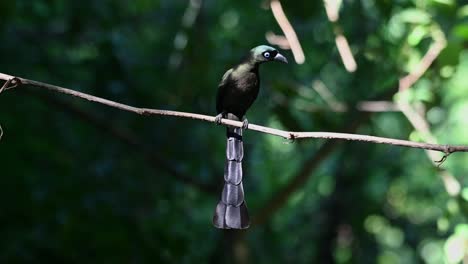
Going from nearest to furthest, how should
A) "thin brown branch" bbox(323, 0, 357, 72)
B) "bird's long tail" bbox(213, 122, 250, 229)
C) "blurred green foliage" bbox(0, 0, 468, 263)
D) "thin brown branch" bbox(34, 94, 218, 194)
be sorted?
"bird's long tail" bbox(213, 122, 250, 229) < "thin brown branch" bbox(323, 0, 357, 72) < "blurred green foliage" bbox(0, 0, 468, 263) < "thin brown branch" bbox(34, 94, 218, 194)

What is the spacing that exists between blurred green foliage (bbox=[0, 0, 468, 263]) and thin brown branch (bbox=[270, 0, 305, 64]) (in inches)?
4.3

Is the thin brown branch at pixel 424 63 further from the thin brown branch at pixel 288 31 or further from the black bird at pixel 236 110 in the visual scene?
the black bird at pixel 236 110

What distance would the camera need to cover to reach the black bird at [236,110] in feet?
9.12

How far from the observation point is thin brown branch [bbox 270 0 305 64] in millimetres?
4145

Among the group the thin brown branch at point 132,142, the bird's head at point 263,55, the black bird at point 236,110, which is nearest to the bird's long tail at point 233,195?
the black bird at point 236,110

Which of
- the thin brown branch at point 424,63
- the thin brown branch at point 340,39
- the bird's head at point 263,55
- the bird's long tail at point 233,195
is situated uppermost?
the thin brown branch at point 340,39

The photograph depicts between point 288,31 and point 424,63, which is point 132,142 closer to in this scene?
point 288,31

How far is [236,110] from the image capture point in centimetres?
318

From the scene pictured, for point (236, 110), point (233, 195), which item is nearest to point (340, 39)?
point (236, 110)

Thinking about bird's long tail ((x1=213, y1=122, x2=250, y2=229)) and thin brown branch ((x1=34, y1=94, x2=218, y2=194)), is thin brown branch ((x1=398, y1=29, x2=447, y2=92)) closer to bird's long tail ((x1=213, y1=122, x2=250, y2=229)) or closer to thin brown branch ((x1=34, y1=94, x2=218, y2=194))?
→ bird's long tail ((x1=213, y1=122, x2=250, y2=229))

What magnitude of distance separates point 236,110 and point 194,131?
363 cm

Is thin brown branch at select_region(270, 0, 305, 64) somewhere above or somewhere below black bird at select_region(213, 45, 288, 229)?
above

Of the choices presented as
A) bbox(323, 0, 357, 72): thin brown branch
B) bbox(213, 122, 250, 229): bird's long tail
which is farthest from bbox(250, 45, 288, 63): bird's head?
bbox(323, 0, 357, 72): thin brown branch

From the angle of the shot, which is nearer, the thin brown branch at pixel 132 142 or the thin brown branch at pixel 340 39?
the thin brown branch at pixel 340 39
